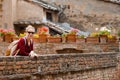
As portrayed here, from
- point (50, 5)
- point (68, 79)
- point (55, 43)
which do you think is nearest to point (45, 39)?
point (55, 43)

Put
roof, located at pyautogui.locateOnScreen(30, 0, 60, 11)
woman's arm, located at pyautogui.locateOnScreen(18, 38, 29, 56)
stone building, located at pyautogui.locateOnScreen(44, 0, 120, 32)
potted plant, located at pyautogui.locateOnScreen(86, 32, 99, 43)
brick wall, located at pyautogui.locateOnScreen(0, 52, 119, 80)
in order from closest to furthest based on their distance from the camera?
brick wall, located at pyautogui.locateOnScreen(0, 52, 119, 80) < woman's arm, located at pyautogui.locateOnScreen(18, 38, 29, 56) < potted plant, located at pyautogui.locateOnScreen(86, 32, 99, 43) < roof, located at pyautogui.locateOnScreen(30, 0, 60, 11) < stone building, located at pyautogui.locateOnScreen(44, 0, 120, 32)

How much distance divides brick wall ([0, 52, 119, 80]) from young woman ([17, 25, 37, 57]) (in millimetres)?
195

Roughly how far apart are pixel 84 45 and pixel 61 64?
584 centimetres

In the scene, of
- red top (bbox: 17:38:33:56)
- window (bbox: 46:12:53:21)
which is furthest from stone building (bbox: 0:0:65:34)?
red top (bbox: 17:38:33:56)

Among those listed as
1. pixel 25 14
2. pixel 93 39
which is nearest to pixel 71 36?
pixel 93 39

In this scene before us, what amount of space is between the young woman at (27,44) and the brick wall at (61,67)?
0.64 feet

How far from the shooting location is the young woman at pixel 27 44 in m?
8.92

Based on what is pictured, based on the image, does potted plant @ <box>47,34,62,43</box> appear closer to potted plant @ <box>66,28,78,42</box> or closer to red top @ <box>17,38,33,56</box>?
potted plant @ <box>66,28,78,42</box>

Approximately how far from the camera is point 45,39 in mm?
15859

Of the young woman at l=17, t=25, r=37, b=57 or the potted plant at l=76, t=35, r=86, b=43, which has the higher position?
the young woman at l=17, t=25, r=37, b=57

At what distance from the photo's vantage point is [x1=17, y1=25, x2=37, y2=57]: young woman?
29.3ft

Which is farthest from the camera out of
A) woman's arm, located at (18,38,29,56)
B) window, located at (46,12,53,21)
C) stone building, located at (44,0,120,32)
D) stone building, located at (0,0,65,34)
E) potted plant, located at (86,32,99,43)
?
stone building, located at (44,0,120,32)

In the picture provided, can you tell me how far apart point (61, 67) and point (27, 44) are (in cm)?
158

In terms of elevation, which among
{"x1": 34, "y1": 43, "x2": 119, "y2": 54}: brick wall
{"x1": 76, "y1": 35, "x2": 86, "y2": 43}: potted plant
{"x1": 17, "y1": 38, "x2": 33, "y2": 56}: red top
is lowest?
{"x1": 34, "y1": 43, "x2": 119, "y2": 54}: brick wall
